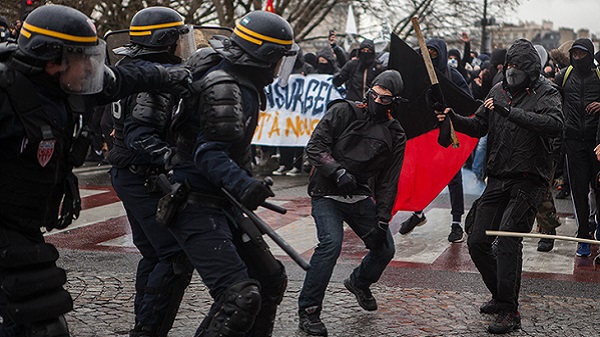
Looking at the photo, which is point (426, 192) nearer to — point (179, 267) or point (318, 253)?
point (318, 253)

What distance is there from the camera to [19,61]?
160 inches

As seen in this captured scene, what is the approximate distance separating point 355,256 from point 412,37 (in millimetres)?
31259

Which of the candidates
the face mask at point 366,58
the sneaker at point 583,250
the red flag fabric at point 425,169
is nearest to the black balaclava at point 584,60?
the red flag fabric at point 425,169

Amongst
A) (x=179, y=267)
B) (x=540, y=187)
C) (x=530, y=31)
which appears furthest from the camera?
(x=530, y=31)

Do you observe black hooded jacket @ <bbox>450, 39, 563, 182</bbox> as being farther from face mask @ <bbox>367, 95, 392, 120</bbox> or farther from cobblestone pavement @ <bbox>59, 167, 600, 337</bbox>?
cobblestone pavement @ <bbox>59, 167, 600, 337</bbox>

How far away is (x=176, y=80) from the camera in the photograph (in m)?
4.62

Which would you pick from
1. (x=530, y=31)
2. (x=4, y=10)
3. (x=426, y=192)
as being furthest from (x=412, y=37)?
(x=530, y=31)

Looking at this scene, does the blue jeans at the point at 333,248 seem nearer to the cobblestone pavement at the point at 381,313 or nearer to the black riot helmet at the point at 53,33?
the cobblestone pavement at the point at 381,313

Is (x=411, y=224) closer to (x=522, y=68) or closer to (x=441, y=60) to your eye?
(x=441, y=60)

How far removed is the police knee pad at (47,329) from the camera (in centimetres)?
405

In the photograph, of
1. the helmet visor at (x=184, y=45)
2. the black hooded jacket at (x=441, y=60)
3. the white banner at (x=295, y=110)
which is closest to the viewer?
the helmet visor at (x=184, y=45)

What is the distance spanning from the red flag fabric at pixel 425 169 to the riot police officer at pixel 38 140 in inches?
203

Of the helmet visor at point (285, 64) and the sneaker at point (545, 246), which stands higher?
the helmet visor at point (285, 64)

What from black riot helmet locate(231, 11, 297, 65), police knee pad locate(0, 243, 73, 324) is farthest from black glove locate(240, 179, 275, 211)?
police knee pad locate(0, 243, 73, 324)
